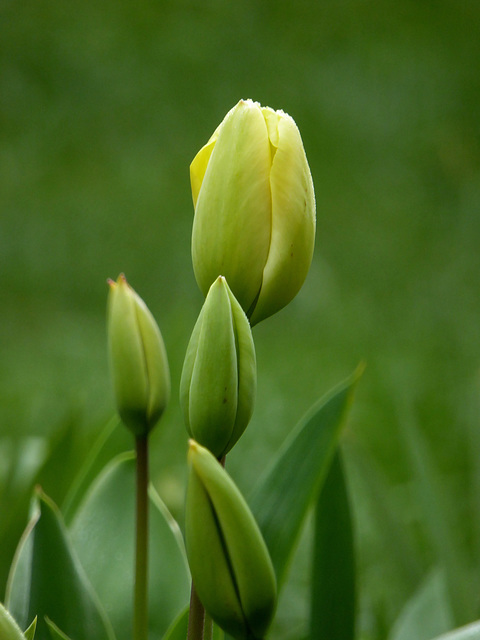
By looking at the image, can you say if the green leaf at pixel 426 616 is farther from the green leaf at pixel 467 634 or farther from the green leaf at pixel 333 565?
the green leaf at pixel 467 634

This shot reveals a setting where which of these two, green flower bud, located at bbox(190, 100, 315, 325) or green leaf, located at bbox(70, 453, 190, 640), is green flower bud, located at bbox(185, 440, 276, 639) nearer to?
green flower bud, located at bbox(190, 100, 315, 325)

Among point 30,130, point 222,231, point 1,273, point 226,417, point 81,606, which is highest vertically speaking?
point 30,130

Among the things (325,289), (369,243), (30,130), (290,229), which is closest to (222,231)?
(290,229)

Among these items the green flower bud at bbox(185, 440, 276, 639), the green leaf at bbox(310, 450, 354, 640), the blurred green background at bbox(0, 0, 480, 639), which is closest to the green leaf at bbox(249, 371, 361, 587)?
the green leaf at bbox(310, 450, 354, 640)

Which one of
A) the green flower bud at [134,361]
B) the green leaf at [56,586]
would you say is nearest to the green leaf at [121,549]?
the green leaf at [56,586]

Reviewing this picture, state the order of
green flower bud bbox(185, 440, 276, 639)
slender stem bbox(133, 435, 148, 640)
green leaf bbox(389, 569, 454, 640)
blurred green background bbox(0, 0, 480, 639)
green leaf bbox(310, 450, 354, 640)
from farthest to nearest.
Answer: blurred green background bbox(0, 0, 480, 639) → green leaf bbox(389, 569, 454, 640) → green leaf bbox(310, 450, 354, 640) → slender stem bbox(133, 435, 148, 640) → green flower bud bbox(185, 440, 276, 639)

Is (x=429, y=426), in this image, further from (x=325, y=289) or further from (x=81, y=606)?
(x=81, y=606)

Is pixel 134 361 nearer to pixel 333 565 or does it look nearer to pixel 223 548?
pixel 223 548
